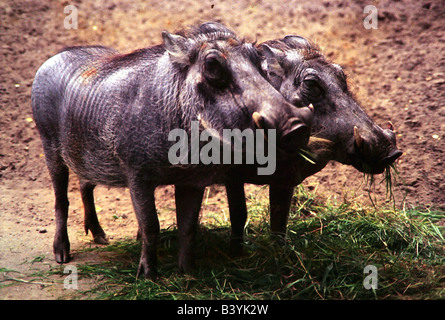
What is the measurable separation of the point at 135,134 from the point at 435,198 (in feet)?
9.40

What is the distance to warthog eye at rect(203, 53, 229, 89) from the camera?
11.9ft

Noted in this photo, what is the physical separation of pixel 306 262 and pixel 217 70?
1.41 meters

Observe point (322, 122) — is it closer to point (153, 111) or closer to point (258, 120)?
Result: point (258, 120)

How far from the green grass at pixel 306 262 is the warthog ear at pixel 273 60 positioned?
118cm

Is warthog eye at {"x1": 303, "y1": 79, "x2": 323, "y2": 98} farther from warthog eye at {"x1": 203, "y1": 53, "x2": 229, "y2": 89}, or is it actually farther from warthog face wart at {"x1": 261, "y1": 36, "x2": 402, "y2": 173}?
warthog eye at {"x1": 203, "y1": 53, "x2": 229, "y2": 89}

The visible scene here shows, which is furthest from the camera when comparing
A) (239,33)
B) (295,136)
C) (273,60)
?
(239,33)

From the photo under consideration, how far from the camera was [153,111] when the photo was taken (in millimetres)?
3814

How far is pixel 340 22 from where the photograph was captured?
7.78 m

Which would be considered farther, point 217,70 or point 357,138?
point 357,138

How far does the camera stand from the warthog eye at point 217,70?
362 centimetres

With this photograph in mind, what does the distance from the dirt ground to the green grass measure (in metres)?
0.34

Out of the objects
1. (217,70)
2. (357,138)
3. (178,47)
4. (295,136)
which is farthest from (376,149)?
(178,47)
